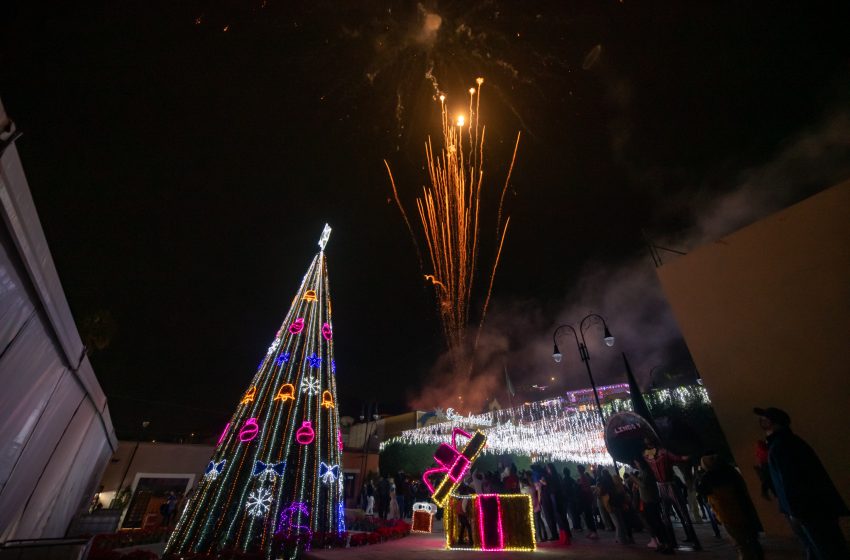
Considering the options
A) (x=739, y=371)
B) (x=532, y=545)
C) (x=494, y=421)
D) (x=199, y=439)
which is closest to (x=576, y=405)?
(x=494, y=421)

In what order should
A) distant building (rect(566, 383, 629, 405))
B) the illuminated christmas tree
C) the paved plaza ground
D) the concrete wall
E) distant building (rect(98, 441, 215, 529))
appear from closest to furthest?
the paved plaza ground
the illuminated christmas tree
distant building (rect(98, 441, 215, 529))
the concrete wall
distant building (rect(566, 383, 629, 405))

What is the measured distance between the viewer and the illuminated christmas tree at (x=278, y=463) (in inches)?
299

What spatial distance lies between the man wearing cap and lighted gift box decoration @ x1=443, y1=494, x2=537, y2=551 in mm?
5087

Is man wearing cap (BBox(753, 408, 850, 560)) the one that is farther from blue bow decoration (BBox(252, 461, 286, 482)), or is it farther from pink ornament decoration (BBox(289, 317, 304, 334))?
pink ornament decoration (BBox(289, 317, 304, 334))

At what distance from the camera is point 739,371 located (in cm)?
918

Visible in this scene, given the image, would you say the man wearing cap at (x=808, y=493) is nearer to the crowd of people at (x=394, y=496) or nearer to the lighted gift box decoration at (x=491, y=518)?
the lighted gift box decoration at (x=491, y=518)

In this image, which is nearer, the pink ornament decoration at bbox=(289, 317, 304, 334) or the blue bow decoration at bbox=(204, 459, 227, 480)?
the blue bow decoration at bbox=(204, 459, 227, 480)

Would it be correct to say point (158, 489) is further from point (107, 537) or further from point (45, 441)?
point (45, 441)

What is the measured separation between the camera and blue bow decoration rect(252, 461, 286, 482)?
8156 mm

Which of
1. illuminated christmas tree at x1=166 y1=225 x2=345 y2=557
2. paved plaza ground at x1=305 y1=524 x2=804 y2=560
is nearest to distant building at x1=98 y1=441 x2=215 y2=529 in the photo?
illuminated christmas tree at x1=166 y1=225 x2=345 y2=557

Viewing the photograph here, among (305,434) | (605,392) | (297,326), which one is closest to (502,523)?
(305,434)

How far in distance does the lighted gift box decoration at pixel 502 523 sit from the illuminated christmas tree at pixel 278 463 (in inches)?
132

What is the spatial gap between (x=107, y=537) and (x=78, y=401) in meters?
6.27

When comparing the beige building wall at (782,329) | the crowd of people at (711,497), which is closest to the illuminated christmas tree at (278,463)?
the crowd of people at (711,497)
